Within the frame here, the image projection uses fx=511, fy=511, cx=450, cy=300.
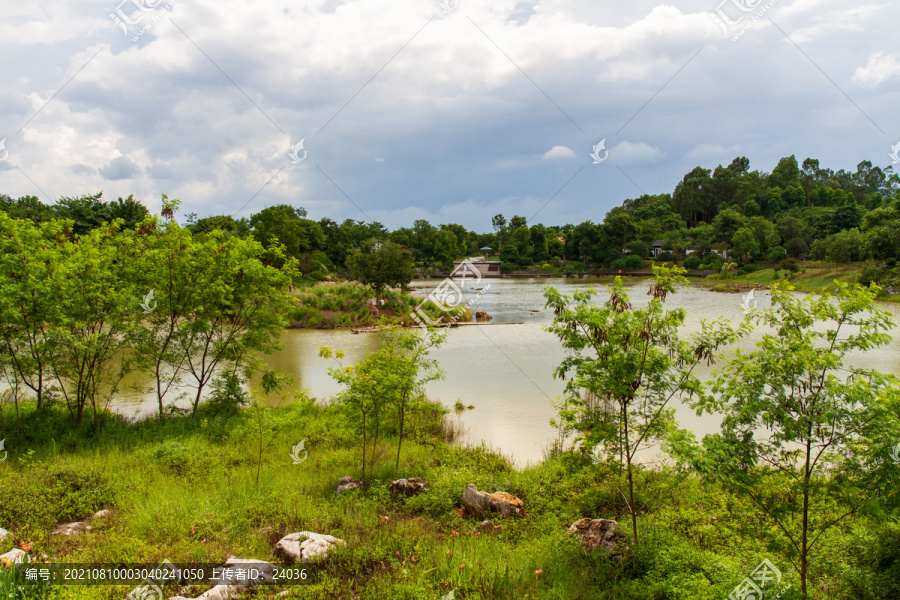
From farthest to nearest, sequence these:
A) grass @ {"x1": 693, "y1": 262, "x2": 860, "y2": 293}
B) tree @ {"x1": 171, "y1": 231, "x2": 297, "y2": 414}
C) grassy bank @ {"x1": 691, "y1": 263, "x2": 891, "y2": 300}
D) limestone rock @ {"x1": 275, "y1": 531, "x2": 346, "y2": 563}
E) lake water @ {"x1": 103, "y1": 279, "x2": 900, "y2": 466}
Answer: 1. grass @ {"x1": 693, "y1": 262, "x2": 860, "y2": 293}
2. grassy bank @ {"x1": 691, "y1": 263, "x2": 891, "y2": 300}
3. lake water @ {"x1": 103, "y1": 279, "x2": 900, "y2": 466}
4. tree @ {"x1": 171, "y1": 231, "x2": 297, "y2": 414}
5. limestone rock @ {"x1": 275, "y1": 531, "x2": 346, "y2": 563}

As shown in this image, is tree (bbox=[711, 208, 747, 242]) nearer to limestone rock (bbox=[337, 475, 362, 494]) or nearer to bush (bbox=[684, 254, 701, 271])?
bush (bbox=[684, 254, 701, 271])

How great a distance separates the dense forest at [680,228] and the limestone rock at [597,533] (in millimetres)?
43505

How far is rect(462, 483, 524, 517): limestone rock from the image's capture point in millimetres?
7504

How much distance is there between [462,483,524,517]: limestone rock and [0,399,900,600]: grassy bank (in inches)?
8.5

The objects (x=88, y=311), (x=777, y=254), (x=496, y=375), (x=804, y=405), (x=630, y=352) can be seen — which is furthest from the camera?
(x=777, y=254)

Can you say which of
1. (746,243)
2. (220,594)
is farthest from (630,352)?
(746,243)

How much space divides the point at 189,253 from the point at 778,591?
12498mm

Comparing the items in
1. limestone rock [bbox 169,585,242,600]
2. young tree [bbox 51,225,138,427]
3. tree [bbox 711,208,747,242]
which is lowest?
limestone rock [bbox 169,585,242,600]

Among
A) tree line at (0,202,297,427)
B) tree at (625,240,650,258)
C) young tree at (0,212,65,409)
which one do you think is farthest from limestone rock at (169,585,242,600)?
tree at (625,240,650,258)

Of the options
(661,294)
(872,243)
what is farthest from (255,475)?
(872,243)

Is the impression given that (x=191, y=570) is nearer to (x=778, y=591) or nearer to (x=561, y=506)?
(x=561, y=506)

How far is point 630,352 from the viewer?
5984mm

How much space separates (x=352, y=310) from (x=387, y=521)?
2848 centimetres

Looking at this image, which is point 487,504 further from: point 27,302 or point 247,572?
point 27,302
